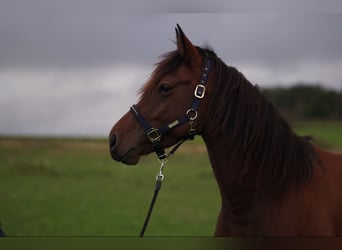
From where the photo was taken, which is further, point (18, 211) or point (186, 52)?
point (18, 211)

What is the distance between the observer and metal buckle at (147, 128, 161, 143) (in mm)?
3516

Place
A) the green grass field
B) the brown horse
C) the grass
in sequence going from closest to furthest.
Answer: the brown horse, the green grass field, the grass

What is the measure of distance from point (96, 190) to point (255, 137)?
13150 mm

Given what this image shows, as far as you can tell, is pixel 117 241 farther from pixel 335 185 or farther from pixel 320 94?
pixel 320 94

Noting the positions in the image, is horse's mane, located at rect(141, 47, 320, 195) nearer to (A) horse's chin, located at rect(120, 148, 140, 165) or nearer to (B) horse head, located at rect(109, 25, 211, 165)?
(B) horse head, located at rect(109, 25, 211, 165)

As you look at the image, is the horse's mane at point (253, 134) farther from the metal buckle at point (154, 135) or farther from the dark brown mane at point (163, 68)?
the metal buckle at point (154, 135)

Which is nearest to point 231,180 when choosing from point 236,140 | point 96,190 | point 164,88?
point 236,140

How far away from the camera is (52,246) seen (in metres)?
3.26

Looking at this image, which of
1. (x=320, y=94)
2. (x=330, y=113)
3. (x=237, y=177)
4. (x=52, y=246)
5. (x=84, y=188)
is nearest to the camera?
(x=52, y=246)

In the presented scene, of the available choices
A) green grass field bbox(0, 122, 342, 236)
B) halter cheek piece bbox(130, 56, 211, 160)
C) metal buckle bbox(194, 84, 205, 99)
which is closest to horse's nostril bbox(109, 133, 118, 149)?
halter cheek piece bbox(130, 56, 211, 160)

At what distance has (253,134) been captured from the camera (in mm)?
3484

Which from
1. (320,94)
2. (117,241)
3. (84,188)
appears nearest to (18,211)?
(84,188)

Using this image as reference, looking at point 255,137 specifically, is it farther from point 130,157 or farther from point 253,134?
point 130,157

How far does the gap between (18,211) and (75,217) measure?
165 centimetres
